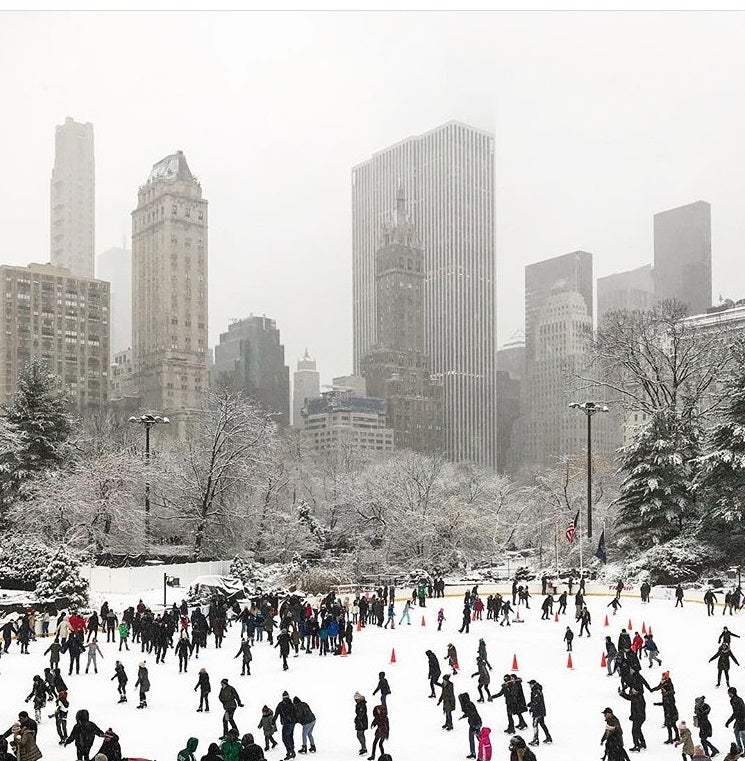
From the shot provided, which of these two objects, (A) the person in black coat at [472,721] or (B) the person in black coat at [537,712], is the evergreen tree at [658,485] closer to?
(B) the person in black coat at [537,712]

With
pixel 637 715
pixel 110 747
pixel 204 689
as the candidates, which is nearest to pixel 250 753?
pixel 110 747

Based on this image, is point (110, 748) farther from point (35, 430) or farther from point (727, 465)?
point (35, 430)

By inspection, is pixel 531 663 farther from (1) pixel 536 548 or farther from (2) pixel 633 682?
(1) pixel 536 548

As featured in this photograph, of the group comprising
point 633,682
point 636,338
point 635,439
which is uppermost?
point 636,338

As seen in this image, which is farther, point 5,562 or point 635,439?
point 635,439

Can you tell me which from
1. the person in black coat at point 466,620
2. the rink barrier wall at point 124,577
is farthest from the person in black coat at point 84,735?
the rink barrier wall at point 124,577

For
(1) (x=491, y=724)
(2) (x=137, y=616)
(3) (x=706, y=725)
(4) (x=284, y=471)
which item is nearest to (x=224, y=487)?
(4) (x=284, y=471)

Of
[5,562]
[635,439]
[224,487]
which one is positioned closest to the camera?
[5,562]

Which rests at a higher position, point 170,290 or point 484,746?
point 170,290
